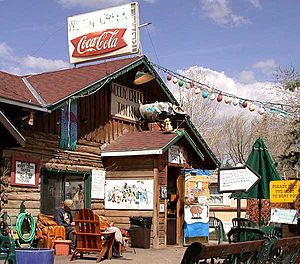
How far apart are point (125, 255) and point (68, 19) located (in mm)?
9624

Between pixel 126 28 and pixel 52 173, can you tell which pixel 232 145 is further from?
pixel 52 173

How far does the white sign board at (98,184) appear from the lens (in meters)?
16.0

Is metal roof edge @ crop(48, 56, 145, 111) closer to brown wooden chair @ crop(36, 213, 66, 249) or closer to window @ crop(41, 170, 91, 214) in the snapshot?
window @ crop(41, 170, 91, 214)

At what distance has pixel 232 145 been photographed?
5441cm

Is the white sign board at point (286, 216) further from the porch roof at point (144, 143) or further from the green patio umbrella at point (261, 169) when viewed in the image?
the porch roof at point (144, 143)

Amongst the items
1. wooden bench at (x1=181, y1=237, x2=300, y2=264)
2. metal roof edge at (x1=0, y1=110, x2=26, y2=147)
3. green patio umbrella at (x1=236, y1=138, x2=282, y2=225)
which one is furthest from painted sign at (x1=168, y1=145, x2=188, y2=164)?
wooden bench at (x1=181, y1=237, x2=300, y2=264)

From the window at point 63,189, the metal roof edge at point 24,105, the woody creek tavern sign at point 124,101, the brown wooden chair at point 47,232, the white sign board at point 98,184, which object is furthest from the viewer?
A: the woody creek tavern sign at point 124,101

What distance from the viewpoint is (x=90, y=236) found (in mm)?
12109

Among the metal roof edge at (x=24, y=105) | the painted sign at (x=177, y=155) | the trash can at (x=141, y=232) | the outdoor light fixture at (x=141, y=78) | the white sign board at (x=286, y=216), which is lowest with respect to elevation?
the trash can at (x=141, y=232)

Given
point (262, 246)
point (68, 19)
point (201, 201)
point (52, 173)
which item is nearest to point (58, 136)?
point (52, 173)

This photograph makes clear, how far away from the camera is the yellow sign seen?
12078mm

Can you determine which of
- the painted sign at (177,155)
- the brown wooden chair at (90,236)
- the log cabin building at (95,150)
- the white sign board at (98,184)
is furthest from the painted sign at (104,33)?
the brown wooden chair at (90,236)

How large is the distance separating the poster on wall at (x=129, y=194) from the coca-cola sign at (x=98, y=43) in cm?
484

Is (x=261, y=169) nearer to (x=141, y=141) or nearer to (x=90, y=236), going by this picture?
(x=90, y=236)
